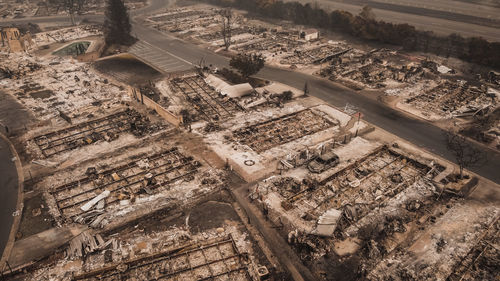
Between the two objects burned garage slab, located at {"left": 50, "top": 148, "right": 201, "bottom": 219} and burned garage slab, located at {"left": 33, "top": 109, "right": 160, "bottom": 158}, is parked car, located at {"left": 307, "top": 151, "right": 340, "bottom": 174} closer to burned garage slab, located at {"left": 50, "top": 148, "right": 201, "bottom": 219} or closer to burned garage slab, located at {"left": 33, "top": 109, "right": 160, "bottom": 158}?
burned garage slab, located at {"left": 50, "top": 148, "right": 201, "bottom": 219}

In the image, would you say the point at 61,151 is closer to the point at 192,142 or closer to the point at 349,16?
the point at 192,142

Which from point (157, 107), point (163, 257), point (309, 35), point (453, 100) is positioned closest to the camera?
point (163, 257)

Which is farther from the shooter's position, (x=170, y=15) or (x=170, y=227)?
(x=170, y=15)

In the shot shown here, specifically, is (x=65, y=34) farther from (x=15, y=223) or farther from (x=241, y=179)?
(x=241, y=179)

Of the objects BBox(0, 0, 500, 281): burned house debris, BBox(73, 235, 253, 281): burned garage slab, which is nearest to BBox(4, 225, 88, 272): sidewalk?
BBox(0, 0, 500, 281): burned house debris

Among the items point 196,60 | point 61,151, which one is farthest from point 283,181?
point 196,60

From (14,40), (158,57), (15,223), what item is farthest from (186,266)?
(14,40)
